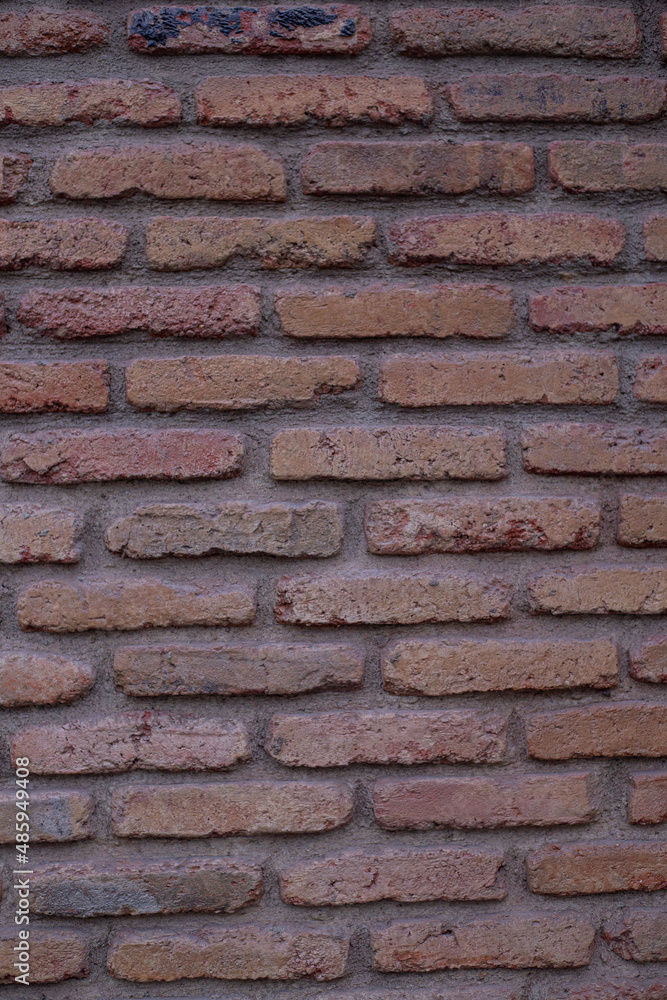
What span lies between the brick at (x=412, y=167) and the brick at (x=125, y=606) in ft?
2.02

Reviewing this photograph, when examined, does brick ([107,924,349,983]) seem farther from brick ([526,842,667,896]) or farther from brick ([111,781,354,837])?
brick ([526,842,667,896])

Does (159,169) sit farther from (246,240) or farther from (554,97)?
(554,97)

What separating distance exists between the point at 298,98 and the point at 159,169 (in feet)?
0.75

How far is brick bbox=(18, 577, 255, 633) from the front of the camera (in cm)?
103

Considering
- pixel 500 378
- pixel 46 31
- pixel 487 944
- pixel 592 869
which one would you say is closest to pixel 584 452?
pixel 500 378

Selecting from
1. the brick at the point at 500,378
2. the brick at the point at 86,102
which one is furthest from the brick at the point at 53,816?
the brick at the point at 86,102

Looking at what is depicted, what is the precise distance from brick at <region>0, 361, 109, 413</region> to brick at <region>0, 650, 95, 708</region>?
1.20 ft

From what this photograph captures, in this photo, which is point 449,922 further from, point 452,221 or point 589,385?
point 452,221

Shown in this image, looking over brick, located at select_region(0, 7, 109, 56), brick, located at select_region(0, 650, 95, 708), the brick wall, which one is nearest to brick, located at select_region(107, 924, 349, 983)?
the brick wall

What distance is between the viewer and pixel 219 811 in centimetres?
103

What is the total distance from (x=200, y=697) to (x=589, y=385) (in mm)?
738

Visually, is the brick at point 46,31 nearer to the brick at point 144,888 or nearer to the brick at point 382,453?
the brick at point 382,453

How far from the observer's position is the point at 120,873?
3.36 feet

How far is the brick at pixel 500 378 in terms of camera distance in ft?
3.44
